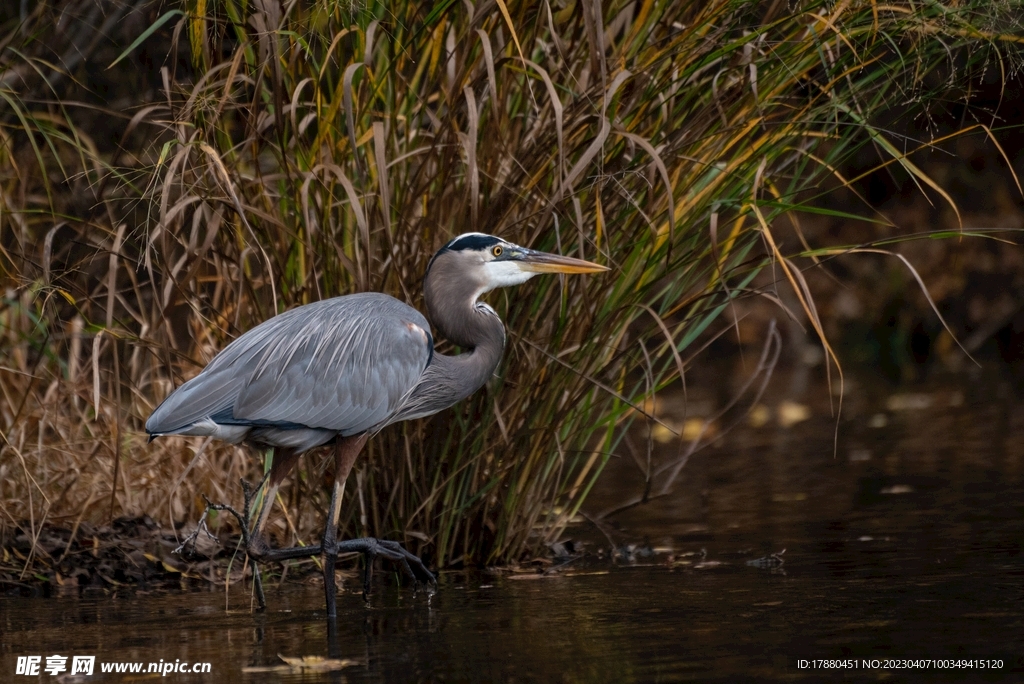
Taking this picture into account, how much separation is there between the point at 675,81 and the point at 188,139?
1886mm

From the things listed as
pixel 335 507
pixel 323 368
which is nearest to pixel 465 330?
pixel 323 368

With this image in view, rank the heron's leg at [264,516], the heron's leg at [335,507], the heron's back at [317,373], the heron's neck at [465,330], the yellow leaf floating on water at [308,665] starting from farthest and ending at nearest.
A: the heron's neck at [465,330]
the heron's leg at [264,516]
the heron's back at [317,373]
the heron's leg at [335,507]
the yellow leaf floating on water at [308,665]

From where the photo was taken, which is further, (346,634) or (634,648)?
(346,634)

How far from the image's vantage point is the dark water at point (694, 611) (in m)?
3.78

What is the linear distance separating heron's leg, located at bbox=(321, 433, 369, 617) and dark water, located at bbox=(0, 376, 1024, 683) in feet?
0.36

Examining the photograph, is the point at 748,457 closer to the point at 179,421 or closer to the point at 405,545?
the point at 405,545

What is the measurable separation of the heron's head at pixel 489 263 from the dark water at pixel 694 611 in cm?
117

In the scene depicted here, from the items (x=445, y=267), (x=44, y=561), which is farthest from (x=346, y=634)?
(x=44, y=561)

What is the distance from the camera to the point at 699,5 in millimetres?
5176

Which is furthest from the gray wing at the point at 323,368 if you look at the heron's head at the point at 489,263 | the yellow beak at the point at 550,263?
the yellow beak at the point at 550,263

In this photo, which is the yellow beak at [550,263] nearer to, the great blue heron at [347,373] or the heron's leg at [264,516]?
the great blue heron at [347,373]

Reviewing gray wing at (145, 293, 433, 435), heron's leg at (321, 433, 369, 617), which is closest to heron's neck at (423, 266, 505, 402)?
gray wing at (145, 293, 433, 435)

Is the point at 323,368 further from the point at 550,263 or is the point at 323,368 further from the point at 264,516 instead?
the point at 550,263

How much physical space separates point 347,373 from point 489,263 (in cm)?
66
